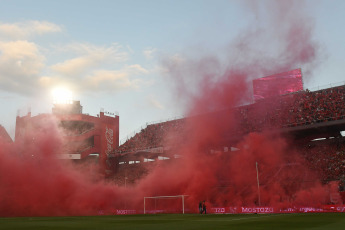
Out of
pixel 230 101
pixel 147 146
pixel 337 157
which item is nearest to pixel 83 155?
pixel 147 146

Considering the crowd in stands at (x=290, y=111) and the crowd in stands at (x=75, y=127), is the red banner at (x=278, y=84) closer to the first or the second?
the crowd in stands at (x=290, y=111)

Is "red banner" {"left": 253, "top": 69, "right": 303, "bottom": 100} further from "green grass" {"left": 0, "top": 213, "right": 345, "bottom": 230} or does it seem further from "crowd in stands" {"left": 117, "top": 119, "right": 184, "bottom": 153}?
"green grass" {"left": 0, "top": 213, "right": 345, "bottom": 230}

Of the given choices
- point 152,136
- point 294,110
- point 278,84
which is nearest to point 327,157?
point 294,110

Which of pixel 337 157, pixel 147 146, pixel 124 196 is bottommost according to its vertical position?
pixel 124 196

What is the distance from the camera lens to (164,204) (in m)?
38.5

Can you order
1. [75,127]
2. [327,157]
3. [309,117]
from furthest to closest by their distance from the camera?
[75,127] < [309,117] < [327,157]

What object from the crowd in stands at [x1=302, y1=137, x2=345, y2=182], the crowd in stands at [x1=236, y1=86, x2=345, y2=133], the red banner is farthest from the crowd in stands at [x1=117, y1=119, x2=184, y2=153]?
the crowd in stands at [x1=302, y1=137, x2=345, y2=182]

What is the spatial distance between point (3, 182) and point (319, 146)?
116ft

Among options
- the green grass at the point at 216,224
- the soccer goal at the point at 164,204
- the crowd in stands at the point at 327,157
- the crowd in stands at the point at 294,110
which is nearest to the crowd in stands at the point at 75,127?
the soccer goal at the point at 164,204

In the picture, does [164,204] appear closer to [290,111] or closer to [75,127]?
[290,111]

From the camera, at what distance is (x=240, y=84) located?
37750 mm

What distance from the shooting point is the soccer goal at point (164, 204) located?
36031mm

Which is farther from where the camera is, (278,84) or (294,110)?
(278,84)

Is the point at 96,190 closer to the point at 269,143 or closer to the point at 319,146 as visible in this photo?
the point at 269,143
